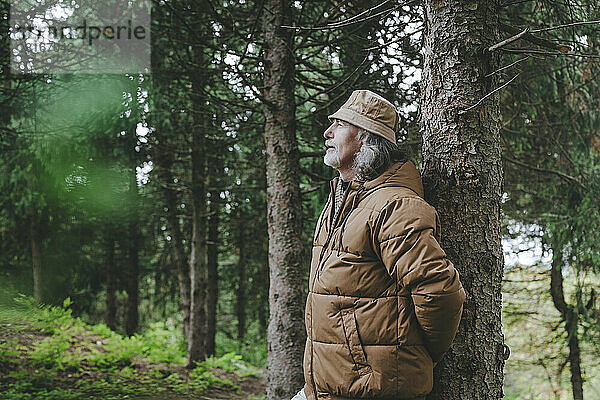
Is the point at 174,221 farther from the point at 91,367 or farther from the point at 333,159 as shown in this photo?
the point at 333,159

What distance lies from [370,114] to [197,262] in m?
7.29

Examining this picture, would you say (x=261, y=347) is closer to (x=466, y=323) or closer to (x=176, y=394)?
(x=176, y=394)

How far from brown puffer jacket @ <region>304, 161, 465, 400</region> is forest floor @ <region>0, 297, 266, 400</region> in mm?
6371

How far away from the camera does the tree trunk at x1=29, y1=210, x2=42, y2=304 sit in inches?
325

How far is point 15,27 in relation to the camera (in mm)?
7426

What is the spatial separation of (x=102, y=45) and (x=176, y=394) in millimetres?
6122

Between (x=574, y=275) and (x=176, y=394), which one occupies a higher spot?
(x=574, y=275)

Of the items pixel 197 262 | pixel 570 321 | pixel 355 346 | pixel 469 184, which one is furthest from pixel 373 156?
pixel 197 262

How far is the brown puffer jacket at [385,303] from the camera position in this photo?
2.28 metres

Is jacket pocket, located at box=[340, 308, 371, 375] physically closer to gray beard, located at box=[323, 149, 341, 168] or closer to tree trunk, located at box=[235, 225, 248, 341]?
gray beard, located at box=[323, 149, 341, 168]

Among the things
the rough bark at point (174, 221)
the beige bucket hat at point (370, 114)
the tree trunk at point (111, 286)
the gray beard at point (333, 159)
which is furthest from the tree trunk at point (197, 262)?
the beige bucket hat at point (370, 114)

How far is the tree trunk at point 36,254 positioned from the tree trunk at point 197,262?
257 centimetres

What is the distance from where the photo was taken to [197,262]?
9.57m

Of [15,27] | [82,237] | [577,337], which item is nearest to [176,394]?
[82,237]
